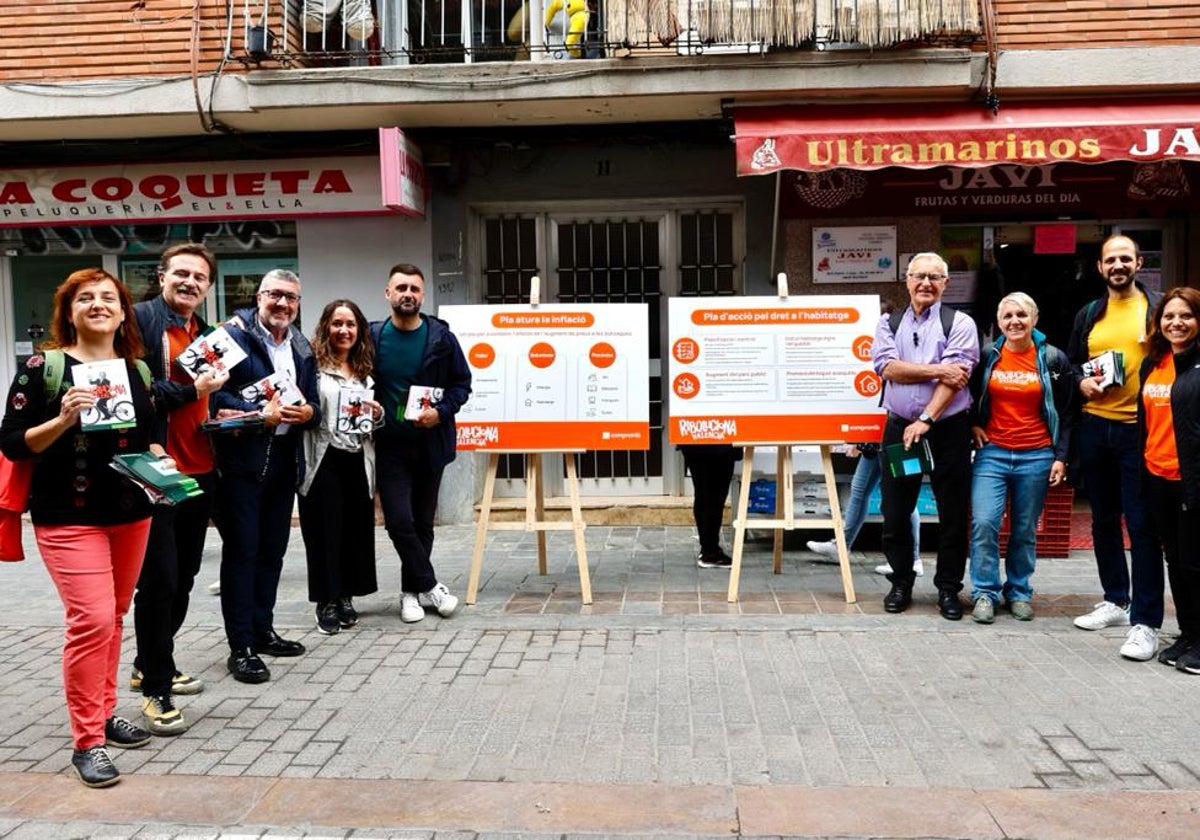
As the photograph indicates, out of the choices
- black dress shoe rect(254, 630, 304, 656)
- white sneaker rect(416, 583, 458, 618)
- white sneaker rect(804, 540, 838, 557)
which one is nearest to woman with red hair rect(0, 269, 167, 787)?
black dress shoe rect(254, 630, 304, 656)

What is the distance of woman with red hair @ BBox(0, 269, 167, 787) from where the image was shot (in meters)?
3.70

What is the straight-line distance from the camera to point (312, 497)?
18.1 ft

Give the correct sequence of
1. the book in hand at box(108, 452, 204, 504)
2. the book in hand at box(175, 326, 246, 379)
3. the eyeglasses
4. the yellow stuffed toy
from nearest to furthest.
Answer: the book in hand at box(108, 452, 204, 504)
the book in hand at box(175, 326, 246, 379)
the eyeglasses
the yellow stuffed toy

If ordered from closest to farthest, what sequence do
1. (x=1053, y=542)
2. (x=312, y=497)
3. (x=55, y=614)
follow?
(x=312, y=497) → (x=55, y=614) → (x=1053, y=542)

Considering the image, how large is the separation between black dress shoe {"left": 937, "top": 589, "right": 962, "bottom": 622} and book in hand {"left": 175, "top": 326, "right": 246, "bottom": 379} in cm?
402

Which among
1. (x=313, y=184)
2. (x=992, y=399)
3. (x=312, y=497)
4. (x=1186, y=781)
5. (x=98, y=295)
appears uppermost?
(x=313, y=184)

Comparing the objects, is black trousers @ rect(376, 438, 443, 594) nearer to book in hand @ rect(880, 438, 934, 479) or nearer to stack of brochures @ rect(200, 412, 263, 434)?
stack of brochures @ rect(200, 412, 263, 434)

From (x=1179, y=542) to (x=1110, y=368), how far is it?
3.17 feet

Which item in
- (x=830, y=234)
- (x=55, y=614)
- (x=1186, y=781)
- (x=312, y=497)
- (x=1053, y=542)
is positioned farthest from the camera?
(x=830, y=234)

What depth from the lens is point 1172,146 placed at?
715 cm

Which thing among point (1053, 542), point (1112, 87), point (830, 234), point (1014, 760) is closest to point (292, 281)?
point (1014, 760)

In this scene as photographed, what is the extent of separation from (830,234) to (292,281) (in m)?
5.12

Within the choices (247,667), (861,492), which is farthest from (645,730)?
(861,492)

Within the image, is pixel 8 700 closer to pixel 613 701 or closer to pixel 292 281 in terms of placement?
pixel 292 281
